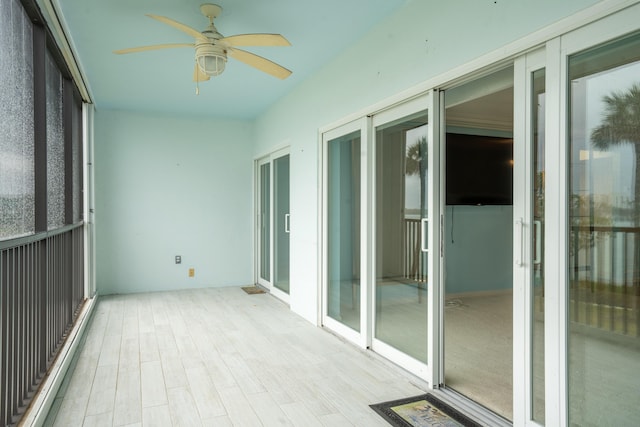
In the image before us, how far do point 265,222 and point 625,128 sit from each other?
5.12 m

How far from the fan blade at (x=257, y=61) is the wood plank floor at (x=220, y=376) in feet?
7.06

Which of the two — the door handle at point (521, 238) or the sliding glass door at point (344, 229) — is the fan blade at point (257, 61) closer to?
the sliding glass door at point (344, 229)

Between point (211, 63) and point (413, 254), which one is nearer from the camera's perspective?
point (211, 63)

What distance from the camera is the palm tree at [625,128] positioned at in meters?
1.64

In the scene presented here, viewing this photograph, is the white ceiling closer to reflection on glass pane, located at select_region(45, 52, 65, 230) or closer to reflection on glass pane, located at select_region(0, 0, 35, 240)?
reflection on glass pane, located at select_region(45, 52, 65, 230)

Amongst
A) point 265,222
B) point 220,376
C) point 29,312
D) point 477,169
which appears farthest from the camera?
point 265,222

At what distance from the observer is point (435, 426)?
230 centimetres

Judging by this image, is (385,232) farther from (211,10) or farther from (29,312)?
(29,312)

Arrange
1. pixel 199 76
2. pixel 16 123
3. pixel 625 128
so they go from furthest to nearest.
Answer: pixel 199 76 → pixel 16 123 → pixel 625 128

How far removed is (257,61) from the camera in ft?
10.1

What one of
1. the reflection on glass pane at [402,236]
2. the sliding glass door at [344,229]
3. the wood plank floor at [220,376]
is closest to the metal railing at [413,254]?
the reflection on glass pane at [402,236]

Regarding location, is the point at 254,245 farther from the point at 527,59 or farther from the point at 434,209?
the point at 527,59

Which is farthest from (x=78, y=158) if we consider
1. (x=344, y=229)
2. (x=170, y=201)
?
(x=344, y=229)

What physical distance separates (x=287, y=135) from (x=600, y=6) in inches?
150
